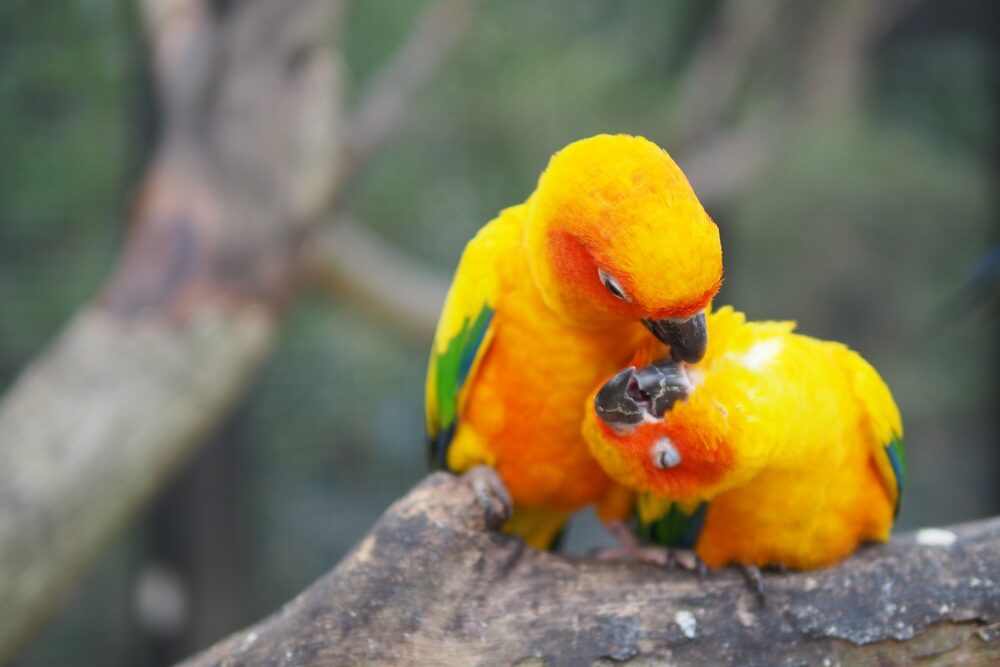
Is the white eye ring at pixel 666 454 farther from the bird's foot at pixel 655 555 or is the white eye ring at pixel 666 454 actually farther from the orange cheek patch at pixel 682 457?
the bird's foot at pixel 655 555

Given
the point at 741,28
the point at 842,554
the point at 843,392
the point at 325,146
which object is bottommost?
the point at 842,554

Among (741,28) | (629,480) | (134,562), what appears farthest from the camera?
(741,28)

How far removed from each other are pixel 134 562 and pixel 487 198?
184cm

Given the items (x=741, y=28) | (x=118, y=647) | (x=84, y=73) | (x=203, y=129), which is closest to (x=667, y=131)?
(x=741, y=28)

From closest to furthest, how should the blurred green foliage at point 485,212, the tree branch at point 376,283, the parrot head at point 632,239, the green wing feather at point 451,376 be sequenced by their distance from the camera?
1. the parrot head at point 632,239
2. the green wing feather at point 451,376
3. the blurred green foliage at point 485,212
4. the tree branch at point 376,283

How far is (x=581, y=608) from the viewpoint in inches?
54.6

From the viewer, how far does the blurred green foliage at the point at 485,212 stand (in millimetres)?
3064

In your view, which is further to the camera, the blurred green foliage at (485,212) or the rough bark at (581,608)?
the blurred green foliage at (485,212)

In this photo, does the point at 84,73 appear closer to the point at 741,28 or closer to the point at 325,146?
the point at 325,146

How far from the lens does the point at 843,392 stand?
1.47 meters

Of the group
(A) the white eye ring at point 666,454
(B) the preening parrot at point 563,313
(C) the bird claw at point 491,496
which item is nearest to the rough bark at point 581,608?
(C) the bird claw at point 491,496

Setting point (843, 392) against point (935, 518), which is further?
point (935, 518)

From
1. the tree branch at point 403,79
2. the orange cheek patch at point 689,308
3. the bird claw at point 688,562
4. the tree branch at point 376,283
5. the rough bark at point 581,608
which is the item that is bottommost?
the rough bark at point 581,608

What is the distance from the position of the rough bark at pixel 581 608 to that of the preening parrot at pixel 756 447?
0.22 feet
